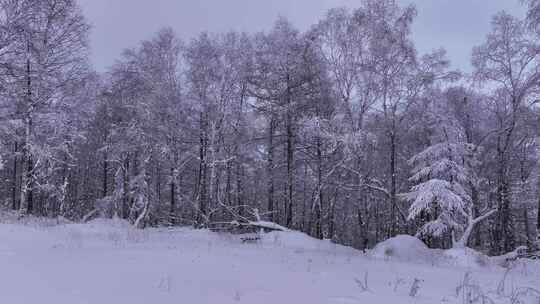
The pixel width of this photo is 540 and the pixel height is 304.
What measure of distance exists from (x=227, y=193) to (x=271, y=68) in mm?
10216

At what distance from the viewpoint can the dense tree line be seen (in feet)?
52.6

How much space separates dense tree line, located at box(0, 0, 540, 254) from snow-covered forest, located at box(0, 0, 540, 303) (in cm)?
8

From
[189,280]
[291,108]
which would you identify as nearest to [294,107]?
[291,108]

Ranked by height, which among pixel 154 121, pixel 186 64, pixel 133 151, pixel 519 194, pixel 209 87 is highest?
pixel 186 64

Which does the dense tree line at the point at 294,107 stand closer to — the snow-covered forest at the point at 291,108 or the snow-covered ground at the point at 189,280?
the snow-covered forest at the point at 291,108

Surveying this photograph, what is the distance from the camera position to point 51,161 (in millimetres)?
16047

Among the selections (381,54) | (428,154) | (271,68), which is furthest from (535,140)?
(271,68)

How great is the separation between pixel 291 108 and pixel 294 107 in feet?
0.66

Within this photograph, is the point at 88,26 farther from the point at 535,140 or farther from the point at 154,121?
the point at 535,140

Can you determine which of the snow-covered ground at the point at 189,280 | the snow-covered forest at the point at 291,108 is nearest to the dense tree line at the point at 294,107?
the snow-covered forest at the point at 291,108

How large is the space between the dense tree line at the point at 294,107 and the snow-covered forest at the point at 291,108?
76 mm

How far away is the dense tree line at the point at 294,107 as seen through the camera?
1605 cm

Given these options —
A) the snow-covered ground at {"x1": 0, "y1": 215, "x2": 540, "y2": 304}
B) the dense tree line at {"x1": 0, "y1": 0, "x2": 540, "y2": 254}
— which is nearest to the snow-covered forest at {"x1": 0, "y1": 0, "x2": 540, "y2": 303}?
Result: the dense tree line at {"x1": 0, "y1": 0, "x2": 540, "y2": 254}

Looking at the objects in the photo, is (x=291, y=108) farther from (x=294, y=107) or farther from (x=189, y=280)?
(x=189, y=280)
